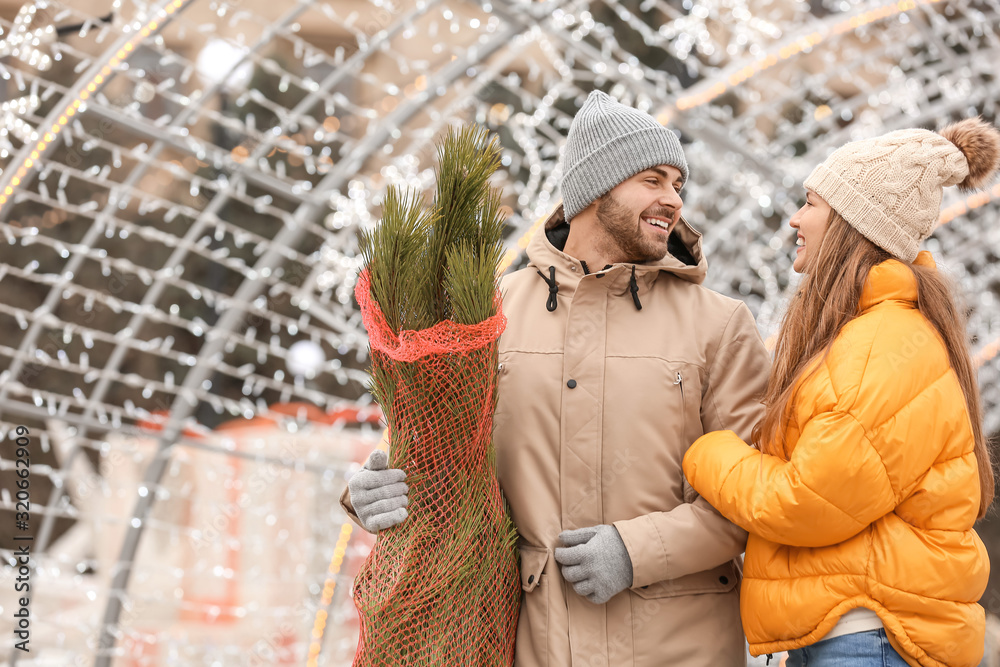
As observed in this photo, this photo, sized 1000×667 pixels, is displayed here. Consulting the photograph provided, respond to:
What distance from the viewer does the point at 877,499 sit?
→ 5.52ft

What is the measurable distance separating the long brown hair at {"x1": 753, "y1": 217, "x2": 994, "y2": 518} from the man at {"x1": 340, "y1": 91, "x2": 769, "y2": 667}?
0.46 feet

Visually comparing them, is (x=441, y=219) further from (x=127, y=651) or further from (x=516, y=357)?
(x=127, y=651)

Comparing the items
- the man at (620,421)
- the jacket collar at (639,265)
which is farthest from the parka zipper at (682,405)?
the jacket collar at (639,265)

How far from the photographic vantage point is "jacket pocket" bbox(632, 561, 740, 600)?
6.33 feet

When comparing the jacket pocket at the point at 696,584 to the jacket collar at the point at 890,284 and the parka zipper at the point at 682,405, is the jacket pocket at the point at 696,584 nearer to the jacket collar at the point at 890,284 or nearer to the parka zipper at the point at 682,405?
the parka zipper at the point at 682,405

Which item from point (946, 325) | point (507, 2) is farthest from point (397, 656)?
point (507, 2)

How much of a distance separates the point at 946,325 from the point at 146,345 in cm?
294

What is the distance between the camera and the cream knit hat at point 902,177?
1.85 meters

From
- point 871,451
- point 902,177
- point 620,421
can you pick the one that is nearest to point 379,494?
point 620,421

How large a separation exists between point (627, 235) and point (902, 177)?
609 millimetres

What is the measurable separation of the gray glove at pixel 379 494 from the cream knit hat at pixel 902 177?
1122 mm

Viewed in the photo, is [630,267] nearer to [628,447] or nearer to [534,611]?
[628,447]

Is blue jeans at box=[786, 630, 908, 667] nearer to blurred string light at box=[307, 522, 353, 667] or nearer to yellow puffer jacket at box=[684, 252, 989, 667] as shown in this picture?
yellow puffer jacket at box=[684, 252, 989, 667]

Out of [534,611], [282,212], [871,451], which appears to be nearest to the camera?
[871,451]
